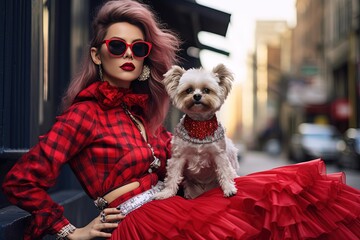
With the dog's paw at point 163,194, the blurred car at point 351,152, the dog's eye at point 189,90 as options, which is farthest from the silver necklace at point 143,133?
the blurred car at point 351,152

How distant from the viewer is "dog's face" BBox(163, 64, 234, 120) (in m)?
3.31

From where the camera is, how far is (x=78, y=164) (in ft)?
11.0

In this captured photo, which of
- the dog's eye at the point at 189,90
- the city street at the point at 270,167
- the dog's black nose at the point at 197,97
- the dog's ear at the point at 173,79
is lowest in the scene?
the city street at the point at 270,167

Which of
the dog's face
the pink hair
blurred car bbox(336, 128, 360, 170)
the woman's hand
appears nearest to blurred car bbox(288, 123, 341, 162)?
blurred car bbox(336, 128, 360, 170)

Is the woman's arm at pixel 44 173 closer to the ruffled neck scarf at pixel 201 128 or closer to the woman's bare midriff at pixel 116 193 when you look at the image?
the woman's bare midriff at pixel 116 193

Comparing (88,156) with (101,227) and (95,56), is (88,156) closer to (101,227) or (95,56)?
(101,227)

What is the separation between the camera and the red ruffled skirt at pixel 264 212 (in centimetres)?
295

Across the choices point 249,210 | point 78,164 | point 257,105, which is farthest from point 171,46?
point 257,105

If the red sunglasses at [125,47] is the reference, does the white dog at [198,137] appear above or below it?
below

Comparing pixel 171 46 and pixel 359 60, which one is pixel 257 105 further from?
pixel 171 46

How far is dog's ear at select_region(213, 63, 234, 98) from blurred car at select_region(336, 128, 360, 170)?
22.2m

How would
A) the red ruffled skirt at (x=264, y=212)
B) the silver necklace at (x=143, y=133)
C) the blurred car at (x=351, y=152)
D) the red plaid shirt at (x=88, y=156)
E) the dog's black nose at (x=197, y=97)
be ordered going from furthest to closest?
the blurred car at (x=351, y=152) → the silver necklace at (x=143, y=133) → the dog's black nose at (x=197, y=97) → the red plaid shirt at (x=88, y=156) → the red ruffled skirt at (x=264, y=212)

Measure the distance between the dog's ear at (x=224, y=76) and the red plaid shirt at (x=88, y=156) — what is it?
1.57 feet

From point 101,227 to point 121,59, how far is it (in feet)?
3.01
